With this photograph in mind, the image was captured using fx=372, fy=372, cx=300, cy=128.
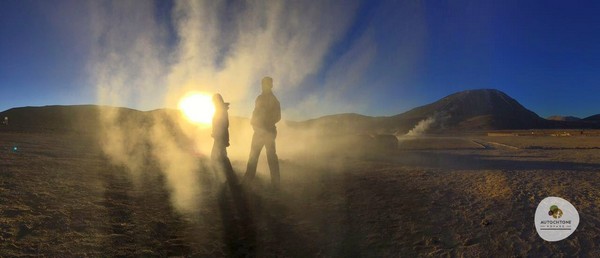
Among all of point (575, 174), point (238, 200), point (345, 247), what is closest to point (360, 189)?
point (238, 200)

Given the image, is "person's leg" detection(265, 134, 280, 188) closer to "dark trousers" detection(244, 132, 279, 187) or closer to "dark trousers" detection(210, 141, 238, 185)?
"dark trousers" detection(244, 132, 279, 187)

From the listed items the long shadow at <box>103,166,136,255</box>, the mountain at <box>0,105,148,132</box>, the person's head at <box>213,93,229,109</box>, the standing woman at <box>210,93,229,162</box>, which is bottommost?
the long shadow at <box>103,166,136,255</box>

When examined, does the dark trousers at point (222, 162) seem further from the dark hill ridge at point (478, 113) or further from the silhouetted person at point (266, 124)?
the dark hill ridge at point (478, 113)

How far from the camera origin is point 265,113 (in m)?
7.90

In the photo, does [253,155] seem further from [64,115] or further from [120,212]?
[64,115]

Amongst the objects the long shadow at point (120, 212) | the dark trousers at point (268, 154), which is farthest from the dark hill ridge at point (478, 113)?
the long shadow at point (120, 212)

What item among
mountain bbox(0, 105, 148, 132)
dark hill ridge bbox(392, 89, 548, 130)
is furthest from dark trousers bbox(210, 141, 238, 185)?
dark hill ridge bbox(392, 89, 548, 130)

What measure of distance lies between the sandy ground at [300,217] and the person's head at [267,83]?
6.84 feet

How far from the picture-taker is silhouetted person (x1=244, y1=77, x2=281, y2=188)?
25.9ft

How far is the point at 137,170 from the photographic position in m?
10.7

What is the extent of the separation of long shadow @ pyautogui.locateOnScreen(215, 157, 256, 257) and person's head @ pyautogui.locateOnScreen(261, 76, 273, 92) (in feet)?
6.10

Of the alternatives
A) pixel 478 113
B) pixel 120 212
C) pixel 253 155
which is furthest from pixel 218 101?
pixel 478 113

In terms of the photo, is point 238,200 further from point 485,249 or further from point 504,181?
point 504,181
